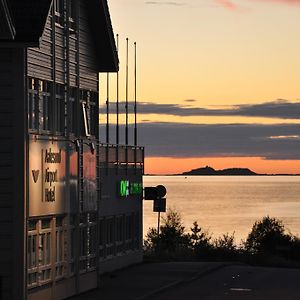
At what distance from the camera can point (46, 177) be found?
34.7m

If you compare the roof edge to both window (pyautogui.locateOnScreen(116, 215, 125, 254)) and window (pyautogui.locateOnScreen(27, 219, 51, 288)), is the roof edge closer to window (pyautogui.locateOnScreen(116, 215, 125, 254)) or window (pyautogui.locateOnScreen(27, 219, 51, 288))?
window (pyautogui.locateOnScreen(27, 219, 51, 288))

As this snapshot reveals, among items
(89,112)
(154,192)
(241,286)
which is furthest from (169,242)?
(89,112)

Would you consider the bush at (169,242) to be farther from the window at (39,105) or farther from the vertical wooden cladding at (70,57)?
the window at (39,105)

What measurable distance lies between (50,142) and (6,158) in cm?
255

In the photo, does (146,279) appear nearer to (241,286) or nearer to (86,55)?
(241,286)

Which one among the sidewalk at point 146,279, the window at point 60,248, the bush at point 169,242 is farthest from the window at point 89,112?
the bush at point 169,242

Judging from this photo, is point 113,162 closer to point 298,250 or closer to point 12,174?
point 12,174

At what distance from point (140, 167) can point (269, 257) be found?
25.6 feet

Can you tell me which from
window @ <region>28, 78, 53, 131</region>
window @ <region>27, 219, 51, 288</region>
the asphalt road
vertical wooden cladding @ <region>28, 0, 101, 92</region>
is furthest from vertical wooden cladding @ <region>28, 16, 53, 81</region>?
the asphalt road

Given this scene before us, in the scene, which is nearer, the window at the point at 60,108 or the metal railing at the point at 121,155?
the window at the point at 60,108

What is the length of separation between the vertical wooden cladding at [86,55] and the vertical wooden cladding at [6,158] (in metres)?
6.45

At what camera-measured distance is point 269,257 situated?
2277 inches

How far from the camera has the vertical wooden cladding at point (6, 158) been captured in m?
32.6

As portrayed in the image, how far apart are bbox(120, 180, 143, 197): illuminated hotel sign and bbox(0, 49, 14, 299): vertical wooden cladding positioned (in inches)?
665
